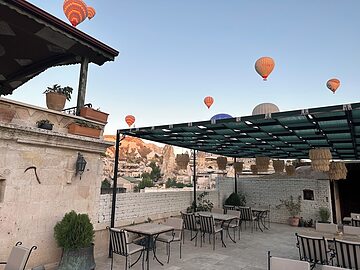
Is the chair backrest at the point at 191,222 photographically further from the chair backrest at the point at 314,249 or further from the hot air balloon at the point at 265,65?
the hot air balloon at the point at 265,65

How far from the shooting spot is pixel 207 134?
6242mm

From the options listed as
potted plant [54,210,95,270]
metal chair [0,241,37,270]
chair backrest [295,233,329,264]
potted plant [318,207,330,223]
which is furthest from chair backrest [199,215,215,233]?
potted plant [318,207,330,223]

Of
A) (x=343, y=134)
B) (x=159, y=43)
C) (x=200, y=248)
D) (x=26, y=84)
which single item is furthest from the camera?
(x=159, y=43)

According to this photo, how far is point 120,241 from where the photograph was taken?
13.9 feet

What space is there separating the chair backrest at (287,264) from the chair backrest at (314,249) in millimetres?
1838

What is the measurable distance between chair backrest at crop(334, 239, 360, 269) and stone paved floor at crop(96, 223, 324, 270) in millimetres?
1413

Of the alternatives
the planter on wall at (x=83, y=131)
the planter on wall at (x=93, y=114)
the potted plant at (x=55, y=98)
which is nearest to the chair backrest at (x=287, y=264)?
the planter on wall at (x=83, y=131)

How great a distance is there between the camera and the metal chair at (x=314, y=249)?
159 inches

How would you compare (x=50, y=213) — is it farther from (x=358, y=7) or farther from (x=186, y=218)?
(x=358, y=7)

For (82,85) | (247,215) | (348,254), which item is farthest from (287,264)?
(247,215)

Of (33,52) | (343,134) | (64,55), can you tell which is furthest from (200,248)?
(33,52)

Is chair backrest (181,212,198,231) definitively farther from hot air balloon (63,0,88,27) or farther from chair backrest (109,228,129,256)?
hot air balloon (63,0,88,27)

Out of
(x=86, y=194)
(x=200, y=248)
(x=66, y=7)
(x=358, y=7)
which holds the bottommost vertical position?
(x=200, y=248)

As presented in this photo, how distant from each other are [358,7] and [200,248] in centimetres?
899
